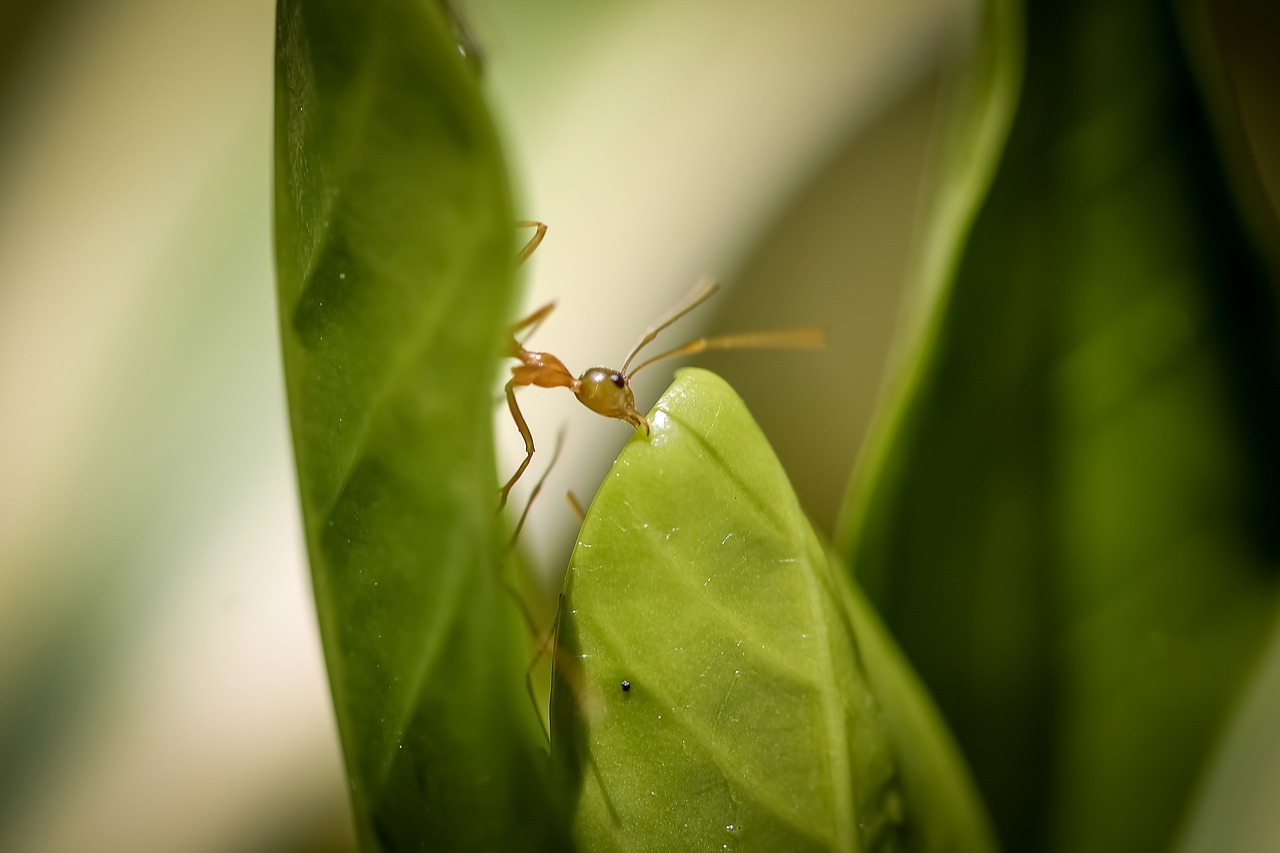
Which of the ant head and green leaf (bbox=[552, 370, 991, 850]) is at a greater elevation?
the ant head

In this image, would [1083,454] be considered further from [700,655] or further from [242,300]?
[242,300]

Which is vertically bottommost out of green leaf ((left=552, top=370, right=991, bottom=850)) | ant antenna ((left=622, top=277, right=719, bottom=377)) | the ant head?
green leaf ((left=552, top=370, right=991, bottom=850))

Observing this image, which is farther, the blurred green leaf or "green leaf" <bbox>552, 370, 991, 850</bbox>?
the blurred green leaf

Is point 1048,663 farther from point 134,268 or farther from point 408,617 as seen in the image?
point 134,268

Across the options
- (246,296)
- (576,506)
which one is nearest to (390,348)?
(576,506)

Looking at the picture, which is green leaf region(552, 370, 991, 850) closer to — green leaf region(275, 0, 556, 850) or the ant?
green leaf region(275, 0, 556, 850)

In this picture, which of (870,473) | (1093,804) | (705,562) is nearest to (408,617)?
(705,562)

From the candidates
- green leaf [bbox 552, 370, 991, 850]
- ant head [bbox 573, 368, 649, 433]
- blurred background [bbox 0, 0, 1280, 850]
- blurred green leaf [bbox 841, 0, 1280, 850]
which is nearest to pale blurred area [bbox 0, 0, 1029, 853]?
blurred background [bbox 0, 0, 1280, 850]
